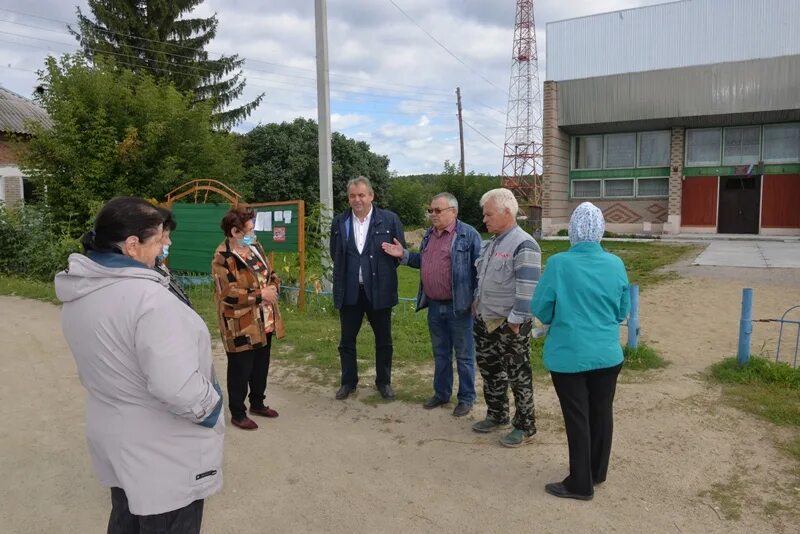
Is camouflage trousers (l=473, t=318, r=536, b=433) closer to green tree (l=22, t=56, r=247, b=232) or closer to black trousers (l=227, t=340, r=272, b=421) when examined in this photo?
black trousers (l=227, t=340, r=272, b=421)

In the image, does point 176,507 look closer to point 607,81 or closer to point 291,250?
point 291,250

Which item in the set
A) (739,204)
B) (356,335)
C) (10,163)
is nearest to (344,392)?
(356,335)

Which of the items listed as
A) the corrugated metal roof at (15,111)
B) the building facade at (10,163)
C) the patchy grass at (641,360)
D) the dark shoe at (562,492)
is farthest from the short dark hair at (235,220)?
the corrugated metal roof at (15,111)

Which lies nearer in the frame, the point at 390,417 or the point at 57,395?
the point at 390,417

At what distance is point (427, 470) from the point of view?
12.5ft

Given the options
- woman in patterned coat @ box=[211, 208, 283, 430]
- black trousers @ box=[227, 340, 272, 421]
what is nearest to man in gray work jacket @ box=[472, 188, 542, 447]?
woman in patterned coat @ box=[211, 208, 283, 430]

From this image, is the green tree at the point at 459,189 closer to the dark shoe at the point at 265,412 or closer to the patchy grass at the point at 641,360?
the patchy grass at the point at 641,360

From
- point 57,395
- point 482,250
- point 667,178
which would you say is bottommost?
point 57,395

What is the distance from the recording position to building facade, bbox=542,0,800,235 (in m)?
21.0

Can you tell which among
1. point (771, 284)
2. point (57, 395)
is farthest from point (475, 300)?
point (771, 284)

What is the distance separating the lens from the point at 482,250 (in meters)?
4.45

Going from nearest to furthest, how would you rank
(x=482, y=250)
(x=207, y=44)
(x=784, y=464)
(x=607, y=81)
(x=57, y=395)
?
(x=784, y=464), (x=482, y=250), (x=57, y=395), (x=607, y=81), (x=207, y=44)

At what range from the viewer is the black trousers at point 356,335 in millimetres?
5066

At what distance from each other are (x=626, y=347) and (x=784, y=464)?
247 cm
